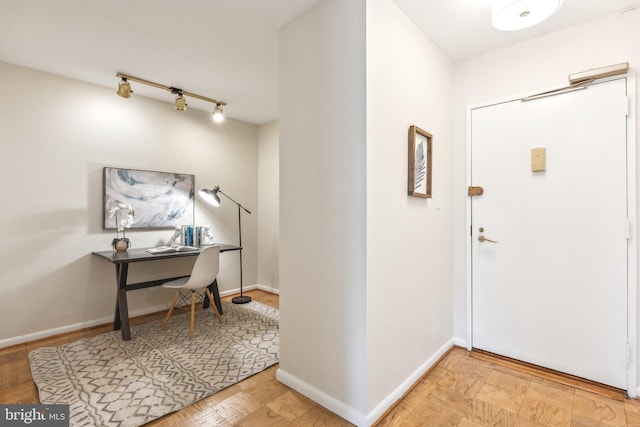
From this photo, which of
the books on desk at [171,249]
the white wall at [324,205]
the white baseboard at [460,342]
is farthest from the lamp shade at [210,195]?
the white baseboard at [460,342]

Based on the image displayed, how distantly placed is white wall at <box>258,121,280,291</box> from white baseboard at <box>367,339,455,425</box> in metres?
2.43

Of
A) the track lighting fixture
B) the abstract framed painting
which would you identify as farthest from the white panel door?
the abstract framed painting

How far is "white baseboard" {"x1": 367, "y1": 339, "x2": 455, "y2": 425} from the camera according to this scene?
5.39ft

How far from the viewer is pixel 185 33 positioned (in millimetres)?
2158

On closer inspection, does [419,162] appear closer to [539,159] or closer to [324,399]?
[539,159]

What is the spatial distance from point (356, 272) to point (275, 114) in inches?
118

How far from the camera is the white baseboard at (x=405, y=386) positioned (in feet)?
5.39

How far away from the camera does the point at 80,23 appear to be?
6.68ft

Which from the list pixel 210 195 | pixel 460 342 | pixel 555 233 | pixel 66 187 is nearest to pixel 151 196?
pixel 210 195

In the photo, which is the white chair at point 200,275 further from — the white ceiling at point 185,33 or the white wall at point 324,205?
the white ceiling at point 185,33

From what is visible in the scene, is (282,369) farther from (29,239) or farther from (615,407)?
(29,239)

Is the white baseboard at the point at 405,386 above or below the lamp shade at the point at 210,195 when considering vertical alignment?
below

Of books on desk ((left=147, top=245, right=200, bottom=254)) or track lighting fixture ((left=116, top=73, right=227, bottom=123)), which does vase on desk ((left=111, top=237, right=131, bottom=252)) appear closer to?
books on desk ((left=147, top=245, right=200, bottom=254))

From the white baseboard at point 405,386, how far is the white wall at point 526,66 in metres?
0.34
